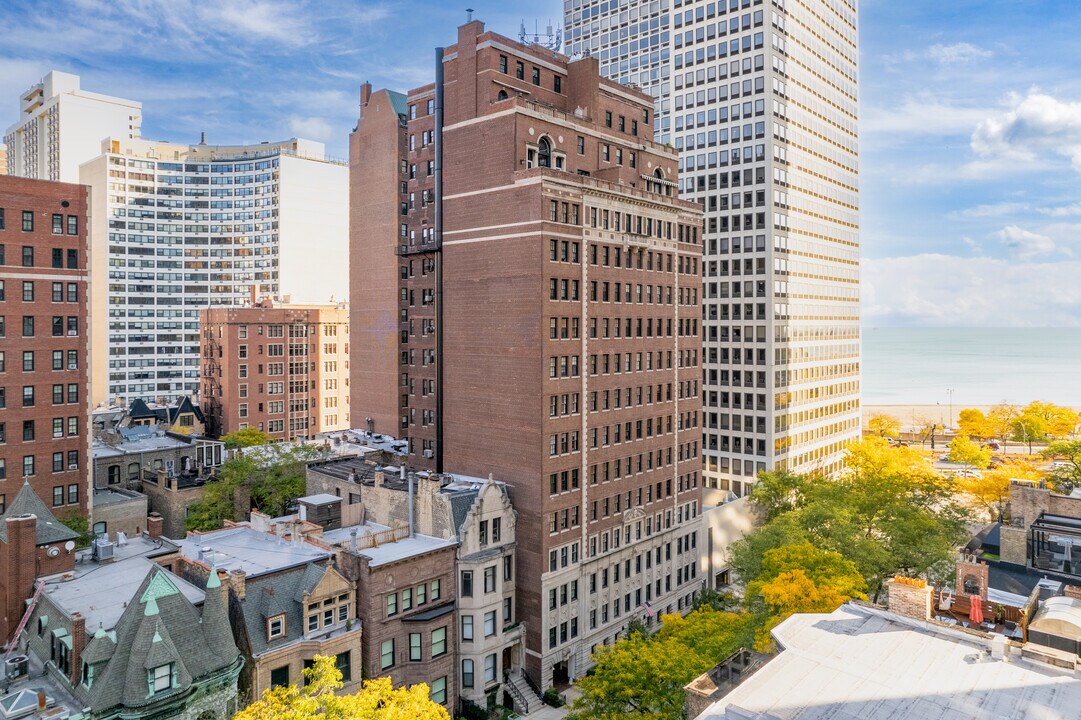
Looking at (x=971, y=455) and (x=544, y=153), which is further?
(x=971, y=455)

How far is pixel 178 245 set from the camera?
190 meters

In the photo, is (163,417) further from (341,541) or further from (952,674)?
(952,674)

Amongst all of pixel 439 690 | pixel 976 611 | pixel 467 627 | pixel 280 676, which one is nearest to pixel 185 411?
pixel 467 627

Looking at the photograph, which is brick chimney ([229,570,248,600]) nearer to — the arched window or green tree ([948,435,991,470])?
the arched window

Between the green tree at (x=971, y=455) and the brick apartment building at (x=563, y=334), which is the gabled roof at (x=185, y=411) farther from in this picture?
the green tree at (x=971, y=455)

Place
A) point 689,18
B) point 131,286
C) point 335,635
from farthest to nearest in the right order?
point 131,286
point 689,18
point 335,635

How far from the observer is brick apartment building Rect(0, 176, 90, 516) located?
6775cm

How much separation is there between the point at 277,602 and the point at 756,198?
87827 mm

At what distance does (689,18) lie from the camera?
113000mm

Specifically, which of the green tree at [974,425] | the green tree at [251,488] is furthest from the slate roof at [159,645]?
the green tree at [974,425]

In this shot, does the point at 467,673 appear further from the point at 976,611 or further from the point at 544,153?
the point at 544,153

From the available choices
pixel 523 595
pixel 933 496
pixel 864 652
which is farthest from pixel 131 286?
pixel 864 652

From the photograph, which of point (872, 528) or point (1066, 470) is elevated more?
point (1066, 470)

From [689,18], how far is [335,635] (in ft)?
337
